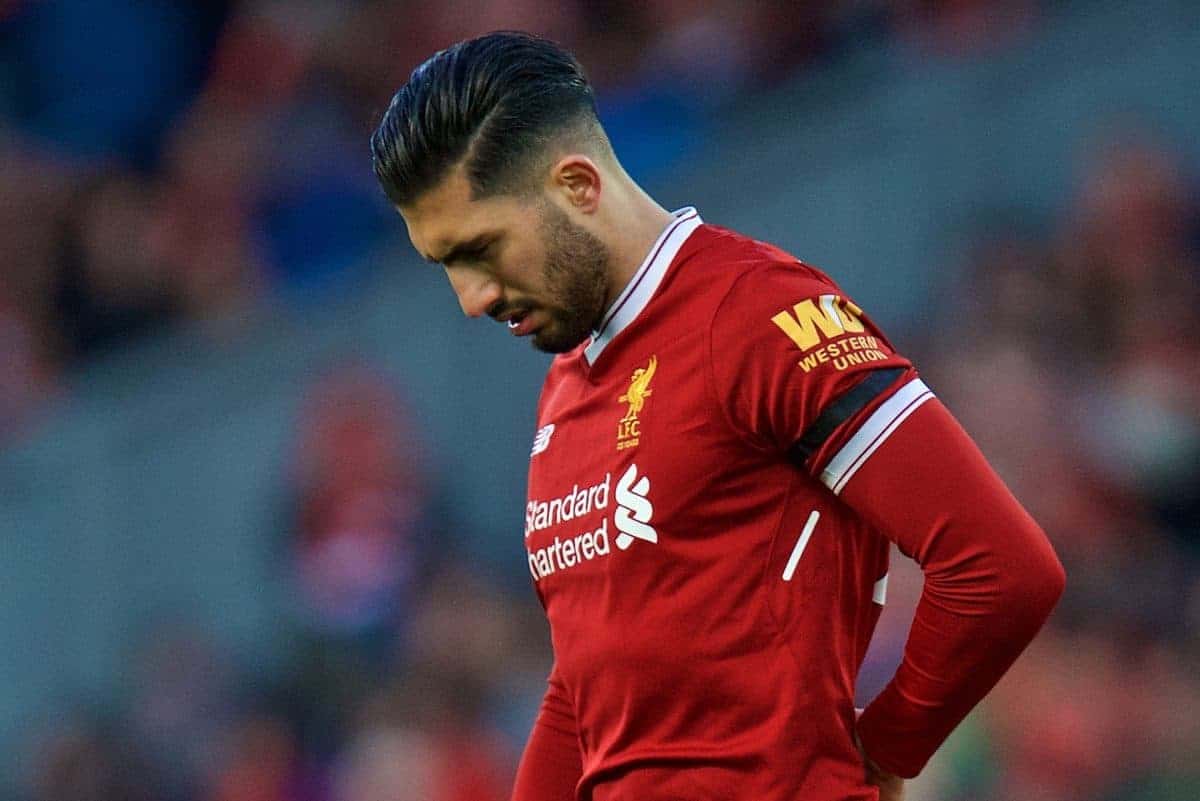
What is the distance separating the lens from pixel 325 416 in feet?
24.0

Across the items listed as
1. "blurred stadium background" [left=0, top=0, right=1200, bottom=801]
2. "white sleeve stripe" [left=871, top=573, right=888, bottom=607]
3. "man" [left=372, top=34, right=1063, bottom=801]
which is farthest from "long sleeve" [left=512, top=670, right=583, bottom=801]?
"blurred stadium background" [left=0, top=0, right=1200, bottom=801]

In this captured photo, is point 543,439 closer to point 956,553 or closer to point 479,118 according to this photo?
point 479,118

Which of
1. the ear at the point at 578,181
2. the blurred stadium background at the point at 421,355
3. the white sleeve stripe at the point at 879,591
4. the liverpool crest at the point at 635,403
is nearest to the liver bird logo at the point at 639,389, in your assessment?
the liverpool crest at the point at 635,403

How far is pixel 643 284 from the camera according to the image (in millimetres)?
2590

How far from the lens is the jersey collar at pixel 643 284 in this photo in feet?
8.48

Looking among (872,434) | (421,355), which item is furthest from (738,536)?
(421,355)

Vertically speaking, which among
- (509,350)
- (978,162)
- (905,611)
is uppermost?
(978,162)

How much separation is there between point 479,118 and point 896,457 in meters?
0.69

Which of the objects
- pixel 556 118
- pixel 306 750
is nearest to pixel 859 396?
pixel 556 118

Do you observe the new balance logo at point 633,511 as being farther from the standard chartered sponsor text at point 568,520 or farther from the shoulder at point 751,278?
the shoulder at point 751,278

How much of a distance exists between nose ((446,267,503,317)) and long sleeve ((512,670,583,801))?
535 millimetres

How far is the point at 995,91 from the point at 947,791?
2662 millimetres

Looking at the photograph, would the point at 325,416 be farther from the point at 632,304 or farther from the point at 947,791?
the point at 632,304

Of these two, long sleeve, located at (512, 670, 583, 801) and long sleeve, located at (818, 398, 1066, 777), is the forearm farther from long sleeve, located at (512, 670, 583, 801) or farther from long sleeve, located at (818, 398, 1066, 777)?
long sleeve, located at (512, 670, 583, 801)
